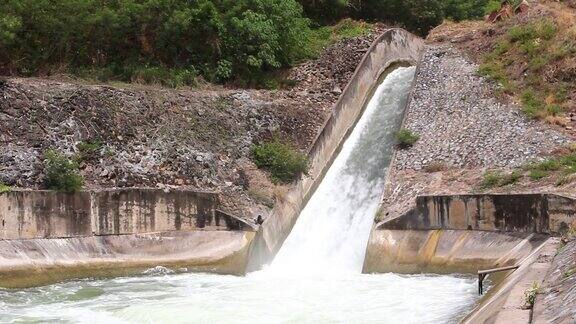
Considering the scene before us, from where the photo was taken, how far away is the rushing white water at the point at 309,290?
1377 cm

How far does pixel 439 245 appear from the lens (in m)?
18.2

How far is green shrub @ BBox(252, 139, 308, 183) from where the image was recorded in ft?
73.8

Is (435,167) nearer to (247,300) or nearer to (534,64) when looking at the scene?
(534,64)

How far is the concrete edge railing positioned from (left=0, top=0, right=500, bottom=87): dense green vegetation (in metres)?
2.48

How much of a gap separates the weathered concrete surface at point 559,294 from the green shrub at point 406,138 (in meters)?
12.0

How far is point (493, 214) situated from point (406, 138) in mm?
6458

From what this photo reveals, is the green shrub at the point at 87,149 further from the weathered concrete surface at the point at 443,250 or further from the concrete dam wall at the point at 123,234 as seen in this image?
the weathered concrete surface at the point at 443,250

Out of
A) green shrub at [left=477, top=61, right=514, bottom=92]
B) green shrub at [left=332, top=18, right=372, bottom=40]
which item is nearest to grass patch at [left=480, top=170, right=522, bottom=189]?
green shrub at [left=477, top=61, right=514, bottom=92]

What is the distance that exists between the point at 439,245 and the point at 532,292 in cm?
834

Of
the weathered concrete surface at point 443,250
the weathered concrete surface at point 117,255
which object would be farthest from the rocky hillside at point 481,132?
the weathered concrete surface at point 117,255

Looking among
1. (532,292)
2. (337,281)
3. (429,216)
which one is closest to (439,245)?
(429,216)

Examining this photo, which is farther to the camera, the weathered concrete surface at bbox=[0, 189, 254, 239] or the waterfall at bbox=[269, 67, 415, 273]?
the waterfall at bbox=[269, 67, 415, 273]

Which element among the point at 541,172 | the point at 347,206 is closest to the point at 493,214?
the point at 541,172

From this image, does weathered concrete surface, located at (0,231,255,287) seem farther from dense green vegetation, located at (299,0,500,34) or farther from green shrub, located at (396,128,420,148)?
dense green vegetation, located at (299,0,500,34)
